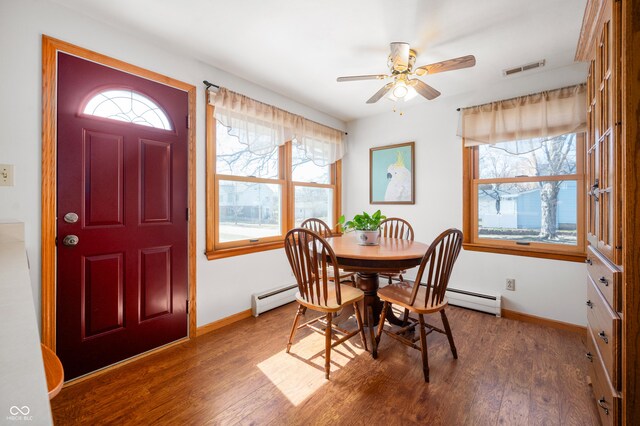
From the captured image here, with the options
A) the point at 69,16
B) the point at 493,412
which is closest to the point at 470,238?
the point at 493,412

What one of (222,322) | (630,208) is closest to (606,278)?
(630,208)

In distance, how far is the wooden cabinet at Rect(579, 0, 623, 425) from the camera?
1.14 metres

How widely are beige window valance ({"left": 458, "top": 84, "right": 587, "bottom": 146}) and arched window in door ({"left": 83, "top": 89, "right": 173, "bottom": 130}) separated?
9.88 feet

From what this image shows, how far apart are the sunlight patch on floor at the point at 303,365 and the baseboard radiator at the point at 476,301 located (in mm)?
1352

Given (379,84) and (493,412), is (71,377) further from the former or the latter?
(379,84)

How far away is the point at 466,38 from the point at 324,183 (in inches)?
91.6

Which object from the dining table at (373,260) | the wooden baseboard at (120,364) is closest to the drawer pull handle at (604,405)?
the dining table at (373,260)

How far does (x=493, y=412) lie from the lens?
60.4 inches

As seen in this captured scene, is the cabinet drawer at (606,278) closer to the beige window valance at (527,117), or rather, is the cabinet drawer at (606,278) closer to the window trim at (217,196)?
the beige window valance at (527,117)

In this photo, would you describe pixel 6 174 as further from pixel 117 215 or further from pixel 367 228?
pixel 367 228


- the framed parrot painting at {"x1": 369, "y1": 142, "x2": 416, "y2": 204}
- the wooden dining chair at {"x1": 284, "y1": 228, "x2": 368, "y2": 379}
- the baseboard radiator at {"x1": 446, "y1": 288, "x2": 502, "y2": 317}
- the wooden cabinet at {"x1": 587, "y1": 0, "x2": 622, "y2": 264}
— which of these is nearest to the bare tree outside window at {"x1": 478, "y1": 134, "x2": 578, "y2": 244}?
the baseboard radiator at {"x1": 446, "y1": 288, "x2": 502, "y2": 317}

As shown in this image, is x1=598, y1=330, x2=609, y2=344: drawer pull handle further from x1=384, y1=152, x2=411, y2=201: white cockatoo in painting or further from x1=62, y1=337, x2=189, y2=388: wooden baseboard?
x1=62, y1=337, x2=189, y2=388: wooden baseboard

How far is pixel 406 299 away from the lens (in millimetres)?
1996

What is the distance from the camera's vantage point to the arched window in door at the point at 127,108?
1909mm
